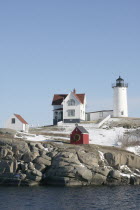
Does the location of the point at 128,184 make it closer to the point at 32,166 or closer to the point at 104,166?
the point at 104,166

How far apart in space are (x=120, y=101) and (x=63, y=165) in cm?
4377

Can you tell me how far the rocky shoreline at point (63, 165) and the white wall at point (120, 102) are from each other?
113 feet

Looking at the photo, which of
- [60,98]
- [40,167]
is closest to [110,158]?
[40,167]

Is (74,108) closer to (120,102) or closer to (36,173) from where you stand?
(120,102)

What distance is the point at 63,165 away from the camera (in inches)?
1789

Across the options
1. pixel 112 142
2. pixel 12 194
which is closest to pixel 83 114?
pixel 112 142

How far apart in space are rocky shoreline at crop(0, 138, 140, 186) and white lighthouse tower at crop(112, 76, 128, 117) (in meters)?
34.5

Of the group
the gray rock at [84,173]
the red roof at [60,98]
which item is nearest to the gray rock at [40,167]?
the gray rock at [84,173]

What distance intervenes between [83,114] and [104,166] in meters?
37.0

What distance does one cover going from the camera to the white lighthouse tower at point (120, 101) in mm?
86188

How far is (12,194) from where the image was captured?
37.9 m

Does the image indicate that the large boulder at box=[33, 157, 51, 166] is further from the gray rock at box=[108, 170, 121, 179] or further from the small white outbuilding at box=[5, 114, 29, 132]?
the small white outbuilding at box=[5, 114, 29, 132]

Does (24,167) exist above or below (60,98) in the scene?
below

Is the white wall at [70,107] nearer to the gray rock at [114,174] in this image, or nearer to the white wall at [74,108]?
the white wall at [74,108]
